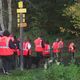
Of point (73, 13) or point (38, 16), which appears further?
point (38, 16)

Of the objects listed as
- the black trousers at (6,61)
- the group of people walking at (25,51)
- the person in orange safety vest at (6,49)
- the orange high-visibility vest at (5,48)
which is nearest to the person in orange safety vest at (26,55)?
the group of people walking at (25,51)

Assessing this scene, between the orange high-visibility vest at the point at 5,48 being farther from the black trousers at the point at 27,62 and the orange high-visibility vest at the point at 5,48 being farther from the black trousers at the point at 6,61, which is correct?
the black trousers at the point at 27,62

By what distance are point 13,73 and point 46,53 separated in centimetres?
526

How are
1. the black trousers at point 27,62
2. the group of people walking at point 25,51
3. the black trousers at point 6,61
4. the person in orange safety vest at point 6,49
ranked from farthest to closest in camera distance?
the black trousers at point 27,62
the black trousers at point 6,61
the group of people walking at point 25,51
the person in orange safety vest at point 6,49

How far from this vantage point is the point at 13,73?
67.5 ft

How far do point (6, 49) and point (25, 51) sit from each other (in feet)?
12.6

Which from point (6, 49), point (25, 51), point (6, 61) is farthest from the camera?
point (25, 51)

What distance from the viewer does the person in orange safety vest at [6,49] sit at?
20.1 m

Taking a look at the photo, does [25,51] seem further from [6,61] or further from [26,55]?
[6,61]

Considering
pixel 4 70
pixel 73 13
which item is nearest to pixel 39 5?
pixel 73 13

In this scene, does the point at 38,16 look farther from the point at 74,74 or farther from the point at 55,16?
the point at 74,74

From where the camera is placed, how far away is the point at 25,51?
24203 mm

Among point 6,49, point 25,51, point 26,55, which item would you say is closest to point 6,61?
point 6,49

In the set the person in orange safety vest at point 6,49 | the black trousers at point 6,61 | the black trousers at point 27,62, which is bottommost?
the black trousers at point 27,62
